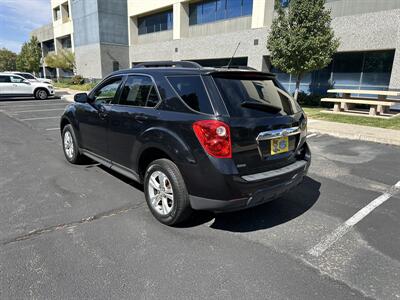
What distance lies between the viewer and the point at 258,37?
18.2 m

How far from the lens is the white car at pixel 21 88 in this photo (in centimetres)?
1859

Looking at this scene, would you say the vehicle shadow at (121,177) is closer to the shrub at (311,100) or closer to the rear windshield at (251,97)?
the rear windshield at (251,97)

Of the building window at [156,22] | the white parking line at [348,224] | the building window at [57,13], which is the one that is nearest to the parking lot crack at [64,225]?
the white parking line at [348,224]

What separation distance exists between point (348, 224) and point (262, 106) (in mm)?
1803

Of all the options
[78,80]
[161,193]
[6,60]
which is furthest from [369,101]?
[6,60]

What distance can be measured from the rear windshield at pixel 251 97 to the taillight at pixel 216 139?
0.20 meters

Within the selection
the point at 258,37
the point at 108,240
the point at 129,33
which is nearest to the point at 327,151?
the point at 108,240

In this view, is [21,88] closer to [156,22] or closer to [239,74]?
[156,22]

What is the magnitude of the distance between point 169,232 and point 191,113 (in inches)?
52.8

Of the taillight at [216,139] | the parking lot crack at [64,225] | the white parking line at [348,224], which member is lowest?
the parking lot crack at [64,225]

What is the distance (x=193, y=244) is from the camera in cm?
304

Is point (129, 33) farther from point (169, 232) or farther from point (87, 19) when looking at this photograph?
point (169, 232)

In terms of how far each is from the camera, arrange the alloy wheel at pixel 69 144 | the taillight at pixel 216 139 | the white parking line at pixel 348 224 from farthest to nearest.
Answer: the alloy wheel at pixel 69 144
the white parking line at pixel 348 224
the taillight at pixel 216 139

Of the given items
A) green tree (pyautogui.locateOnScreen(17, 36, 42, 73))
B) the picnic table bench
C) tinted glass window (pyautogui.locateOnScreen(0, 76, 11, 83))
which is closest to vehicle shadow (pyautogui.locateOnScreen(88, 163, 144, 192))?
the picnic table bench
